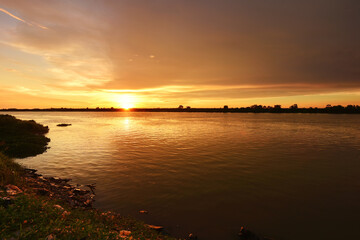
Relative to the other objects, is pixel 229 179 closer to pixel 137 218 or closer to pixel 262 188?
pixel 262 188

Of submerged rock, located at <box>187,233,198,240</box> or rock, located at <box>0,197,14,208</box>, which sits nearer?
rock, located at <box>0,197,14,208</box>

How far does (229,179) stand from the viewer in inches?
717

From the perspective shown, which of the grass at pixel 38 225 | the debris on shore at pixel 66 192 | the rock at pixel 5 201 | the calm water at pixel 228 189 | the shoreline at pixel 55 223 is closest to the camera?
the grass at pixel 38 225

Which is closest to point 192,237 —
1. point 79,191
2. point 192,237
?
point 192,237

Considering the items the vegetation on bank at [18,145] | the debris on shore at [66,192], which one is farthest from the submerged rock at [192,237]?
the vegetation on bank at [18,145]

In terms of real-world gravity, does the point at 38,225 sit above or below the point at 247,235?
above

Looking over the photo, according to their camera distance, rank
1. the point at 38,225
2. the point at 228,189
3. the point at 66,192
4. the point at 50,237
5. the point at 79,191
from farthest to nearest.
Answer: the point at 228,189 < the point at 79,191 < the point at 66,192 < the point at 38,225 < the point at 50,237

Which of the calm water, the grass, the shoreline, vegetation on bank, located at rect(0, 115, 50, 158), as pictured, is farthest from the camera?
vegetation on bank, located at rect(0, 115, 50, 158)

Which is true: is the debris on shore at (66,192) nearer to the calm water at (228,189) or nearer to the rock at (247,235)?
the calm water at (228,189)

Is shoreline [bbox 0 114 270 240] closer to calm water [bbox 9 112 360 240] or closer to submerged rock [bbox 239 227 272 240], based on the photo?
submerged rock [bbox 239 227 272 240]

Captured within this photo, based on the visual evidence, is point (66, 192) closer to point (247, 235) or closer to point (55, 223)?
point (55, 223)

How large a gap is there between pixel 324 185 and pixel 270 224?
975cm

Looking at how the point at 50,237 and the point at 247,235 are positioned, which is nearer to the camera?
the point at 50,237

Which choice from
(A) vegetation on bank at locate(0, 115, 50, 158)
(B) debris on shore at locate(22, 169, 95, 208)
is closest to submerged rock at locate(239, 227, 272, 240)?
(B) debris on shore at locate(22, 169, 95, 208)
